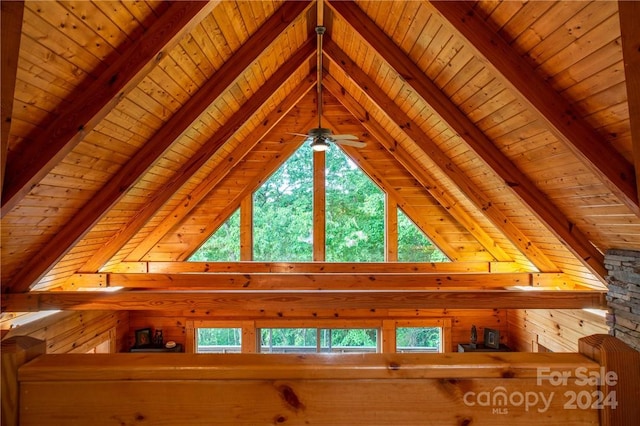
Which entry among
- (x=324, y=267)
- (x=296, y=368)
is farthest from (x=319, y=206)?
(x=296, y=368)

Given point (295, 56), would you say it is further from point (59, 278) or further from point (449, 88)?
point (59, 278)

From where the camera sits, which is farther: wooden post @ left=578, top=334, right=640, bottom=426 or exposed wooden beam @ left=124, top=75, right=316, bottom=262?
exposed wooden beam @ left=124, top=75, right=316, bottom=262

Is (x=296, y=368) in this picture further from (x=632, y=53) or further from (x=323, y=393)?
(x=632, y=53)

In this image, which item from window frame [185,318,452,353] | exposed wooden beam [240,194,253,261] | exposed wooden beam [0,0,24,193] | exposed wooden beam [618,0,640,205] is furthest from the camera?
window frame [185,318,452,353]

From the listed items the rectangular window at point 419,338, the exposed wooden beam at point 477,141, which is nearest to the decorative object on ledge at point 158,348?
the rectangular window at point 419,338

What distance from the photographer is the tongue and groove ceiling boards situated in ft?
6.82

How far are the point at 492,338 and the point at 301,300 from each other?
3.93m

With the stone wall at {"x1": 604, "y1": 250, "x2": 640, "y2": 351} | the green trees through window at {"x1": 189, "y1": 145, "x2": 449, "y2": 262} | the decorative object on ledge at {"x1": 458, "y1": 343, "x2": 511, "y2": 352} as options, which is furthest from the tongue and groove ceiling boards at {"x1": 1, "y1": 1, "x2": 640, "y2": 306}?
the decorative object on ledge at {"x1": 458, "y1": 343, "x2": 511, "y2": 352}

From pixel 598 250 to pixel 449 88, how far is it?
2504 millimetres

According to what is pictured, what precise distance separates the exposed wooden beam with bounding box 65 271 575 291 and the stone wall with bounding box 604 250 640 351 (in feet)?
4.32

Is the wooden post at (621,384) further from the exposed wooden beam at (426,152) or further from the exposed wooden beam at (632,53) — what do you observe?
the exposed wooden beam at (426,152)

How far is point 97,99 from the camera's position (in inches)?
90.1

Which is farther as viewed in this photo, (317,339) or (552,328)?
(317,339)

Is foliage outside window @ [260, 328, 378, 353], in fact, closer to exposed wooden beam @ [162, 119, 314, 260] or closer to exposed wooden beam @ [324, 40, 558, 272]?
exposed wooden beam @ [162, 119, 314, 260]
